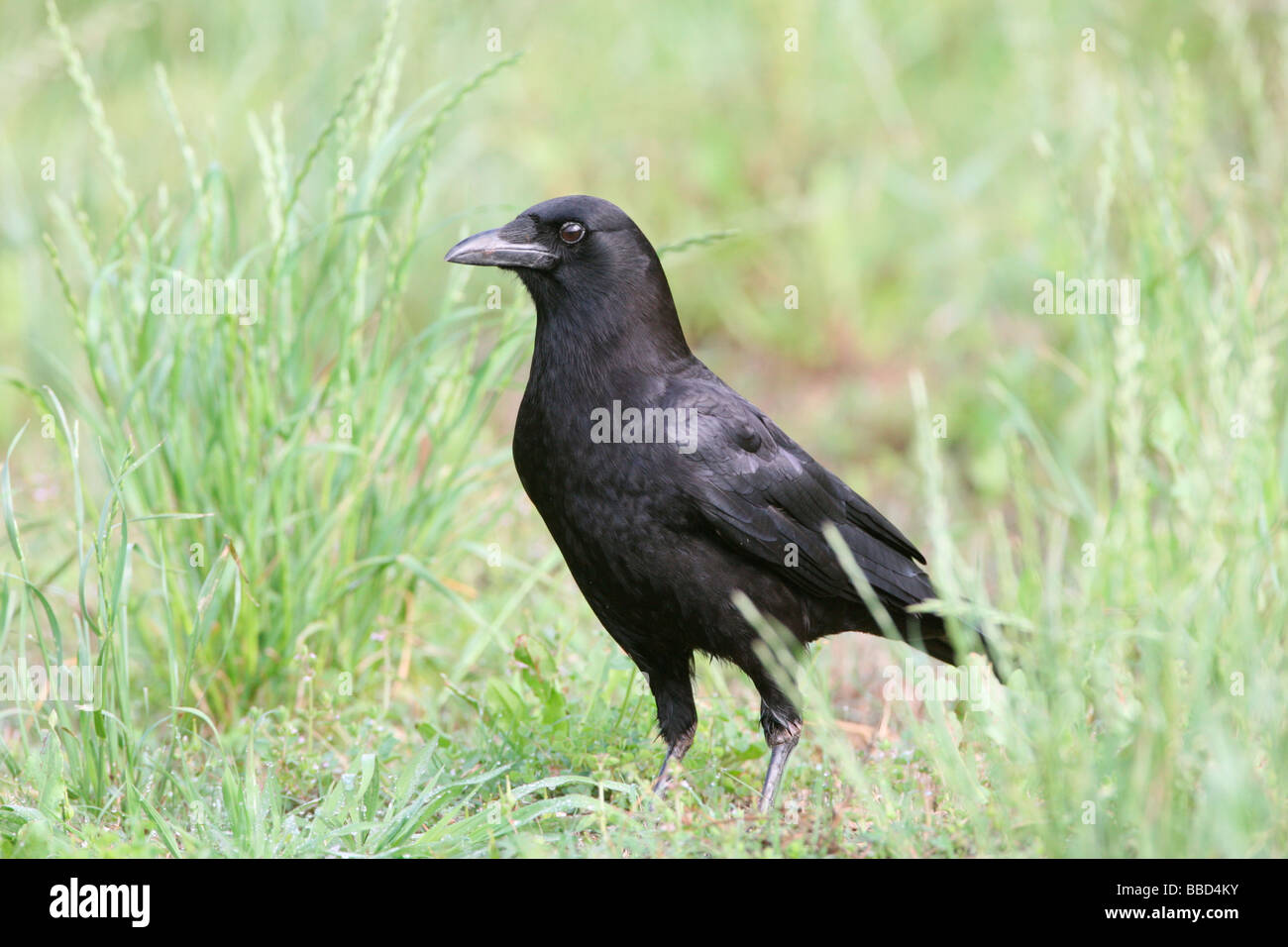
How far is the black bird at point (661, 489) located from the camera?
3219 millimetres

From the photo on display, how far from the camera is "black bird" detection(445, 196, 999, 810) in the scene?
3.22m

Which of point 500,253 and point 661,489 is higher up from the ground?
point 500,253

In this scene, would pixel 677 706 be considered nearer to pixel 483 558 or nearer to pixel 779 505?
pixel 779 505

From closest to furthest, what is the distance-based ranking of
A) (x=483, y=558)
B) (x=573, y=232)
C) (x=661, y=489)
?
(x=661, y=489) < (x=573, y=232) < (x=483, y=558)

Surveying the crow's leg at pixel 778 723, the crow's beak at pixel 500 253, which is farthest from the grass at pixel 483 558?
the crow's beak at pixel 500 253

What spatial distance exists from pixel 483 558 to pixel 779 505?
120cm

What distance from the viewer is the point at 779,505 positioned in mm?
3430

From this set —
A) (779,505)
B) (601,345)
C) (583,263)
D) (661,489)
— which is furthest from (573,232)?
(779,505)

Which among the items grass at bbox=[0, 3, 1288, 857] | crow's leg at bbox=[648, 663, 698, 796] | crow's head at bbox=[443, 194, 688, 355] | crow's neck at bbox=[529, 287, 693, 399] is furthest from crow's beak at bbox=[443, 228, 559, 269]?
crow's leg at bbox=[648, 663, 698, 796]

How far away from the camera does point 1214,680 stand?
2.68 meters

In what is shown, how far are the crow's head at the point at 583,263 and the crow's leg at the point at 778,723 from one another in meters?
0.84

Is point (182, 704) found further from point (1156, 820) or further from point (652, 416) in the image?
point (1156, 820)

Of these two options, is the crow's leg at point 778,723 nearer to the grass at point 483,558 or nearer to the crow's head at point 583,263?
the grass at point 483,558

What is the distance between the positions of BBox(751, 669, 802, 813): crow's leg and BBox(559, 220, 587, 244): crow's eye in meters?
1.12
